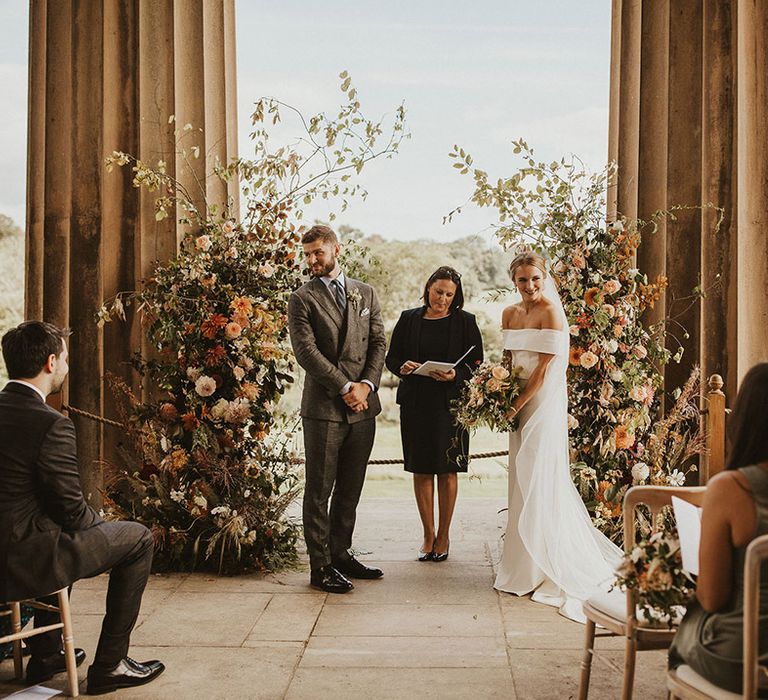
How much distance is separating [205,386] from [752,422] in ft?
11.5

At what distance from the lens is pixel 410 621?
14.5ft

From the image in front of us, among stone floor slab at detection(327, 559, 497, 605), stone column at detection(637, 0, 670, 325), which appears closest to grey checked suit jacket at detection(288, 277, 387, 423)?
stone floor slab at detection(327, 559, 497, 605)

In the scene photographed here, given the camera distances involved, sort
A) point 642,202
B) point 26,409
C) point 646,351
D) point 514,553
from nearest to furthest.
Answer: point 26,409
point 514,553
point 646,351
point 642,202

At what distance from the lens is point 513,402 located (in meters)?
Result: 5.01

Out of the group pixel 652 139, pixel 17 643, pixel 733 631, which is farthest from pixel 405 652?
pixel 652 139

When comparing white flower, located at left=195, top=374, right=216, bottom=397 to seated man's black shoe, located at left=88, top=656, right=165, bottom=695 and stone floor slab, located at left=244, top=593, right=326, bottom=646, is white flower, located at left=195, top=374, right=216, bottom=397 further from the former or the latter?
seated man's black shoe, located at left=88, top=656, right=165, bottom=695

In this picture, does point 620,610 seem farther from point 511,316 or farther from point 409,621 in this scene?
point 511,316

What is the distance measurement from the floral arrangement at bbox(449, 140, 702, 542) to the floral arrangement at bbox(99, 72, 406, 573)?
0.91 m

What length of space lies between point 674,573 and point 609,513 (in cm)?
260

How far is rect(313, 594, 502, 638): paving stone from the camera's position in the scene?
4.26m

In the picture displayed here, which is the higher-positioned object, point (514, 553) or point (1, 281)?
point (1, 281)

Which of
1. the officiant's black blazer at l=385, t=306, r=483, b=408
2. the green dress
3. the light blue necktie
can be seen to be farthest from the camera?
the officiant's black blazer at l=385, t=306, r=483, b=408

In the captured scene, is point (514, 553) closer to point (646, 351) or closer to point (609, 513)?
point (609, 513)

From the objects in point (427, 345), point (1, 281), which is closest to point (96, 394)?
point (1, 281)
